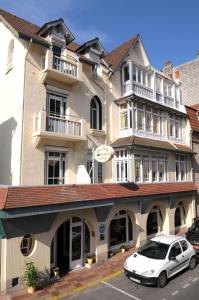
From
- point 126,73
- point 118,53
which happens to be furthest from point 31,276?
point 118,53

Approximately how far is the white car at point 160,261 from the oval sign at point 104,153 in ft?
17.2

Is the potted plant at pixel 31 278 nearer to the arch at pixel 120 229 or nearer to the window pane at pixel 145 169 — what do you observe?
the arch at pixel 120 229

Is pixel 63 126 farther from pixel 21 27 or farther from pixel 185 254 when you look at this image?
pixel 185 254

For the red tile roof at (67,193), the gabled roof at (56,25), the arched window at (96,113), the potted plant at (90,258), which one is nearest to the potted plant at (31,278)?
the red tile roof at (67,193)

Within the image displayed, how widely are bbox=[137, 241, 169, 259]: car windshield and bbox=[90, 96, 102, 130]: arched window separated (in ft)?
27.7

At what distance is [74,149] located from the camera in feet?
53.7

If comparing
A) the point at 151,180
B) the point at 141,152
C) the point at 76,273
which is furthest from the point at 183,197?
the point at 76,273

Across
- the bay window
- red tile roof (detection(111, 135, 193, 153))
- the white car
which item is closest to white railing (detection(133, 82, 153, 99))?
red tile roof (detection(111, 135, 193, 153))

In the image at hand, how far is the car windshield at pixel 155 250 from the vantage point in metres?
12.7

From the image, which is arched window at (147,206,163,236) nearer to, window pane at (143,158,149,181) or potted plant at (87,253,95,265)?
window pane at (143,158,149,181)

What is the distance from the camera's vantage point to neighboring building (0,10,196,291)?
1227 cm

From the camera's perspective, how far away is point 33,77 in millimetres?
14891

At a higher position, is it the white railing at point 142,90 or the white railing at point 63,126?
the white railing at point 142,90

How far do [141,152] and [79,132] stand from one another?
567 cm
